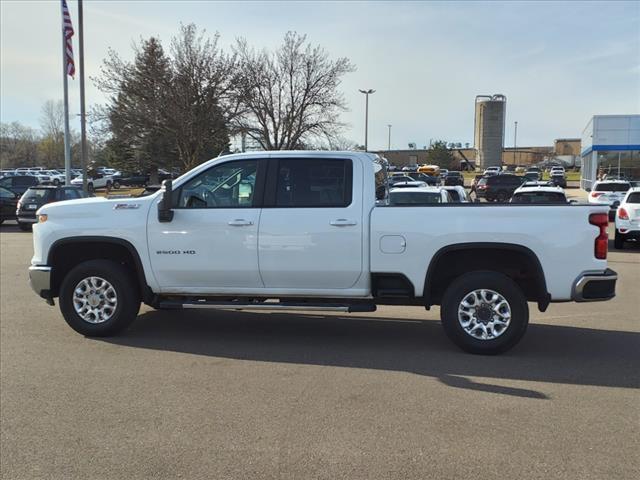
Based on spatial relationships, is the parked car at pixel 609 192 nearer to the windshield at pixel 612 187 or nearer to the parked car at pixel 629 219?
the windshield at pixel 612 187

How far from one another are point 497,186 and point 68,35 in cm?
2406

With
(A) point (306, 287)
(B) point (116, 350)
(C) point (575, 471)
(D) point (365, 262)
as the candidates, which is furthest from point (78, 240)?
(C) point (575, 471)

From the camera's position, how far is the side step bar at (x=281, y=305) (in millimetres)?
5883

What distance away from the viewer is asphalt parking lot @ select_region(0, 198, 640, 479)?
3.59 metres

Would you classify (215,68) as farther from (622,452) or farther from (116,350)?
(622,452)

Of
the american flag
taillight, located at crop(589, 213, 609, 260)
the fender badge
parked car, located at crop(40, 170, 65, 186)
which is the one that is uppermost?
the american flag

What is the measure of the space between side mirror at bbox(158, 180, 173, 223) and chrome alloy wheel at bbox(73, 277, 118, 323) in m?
1.04

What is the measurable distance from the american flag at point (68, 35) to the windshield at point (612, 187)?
20.4 meters

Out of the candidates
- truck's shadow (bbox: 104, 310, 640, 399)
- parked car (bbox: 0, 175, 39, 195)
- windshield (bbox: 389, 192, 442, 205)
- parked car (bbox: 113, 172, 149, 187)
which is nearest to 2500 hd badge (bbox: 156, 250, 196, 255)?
truck's shadow (bbox: 104, 310, 640, 399)

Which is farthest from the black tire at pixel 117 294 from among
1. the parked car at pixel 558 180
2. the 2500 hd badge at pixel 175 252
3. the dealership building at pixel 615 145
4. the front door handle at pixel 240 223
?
the parked car at pixel 558 180

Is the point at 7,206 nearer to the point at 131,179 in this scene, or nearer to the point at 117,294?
the point at 117,294

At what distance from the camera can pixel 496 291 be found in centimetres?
566

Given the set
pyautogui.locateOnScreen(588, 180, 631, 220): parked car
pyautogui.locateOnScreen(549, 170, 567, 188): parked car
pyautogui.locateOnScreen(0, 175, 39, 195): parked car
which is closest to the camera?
pyautogui.locateOnScreen(588, 180, 631, 220): parked car

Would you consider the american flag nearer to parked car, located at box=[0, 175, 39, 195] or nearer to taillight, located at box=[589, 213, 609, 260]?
parked car, located at box=[0, 175, 39, 195]
